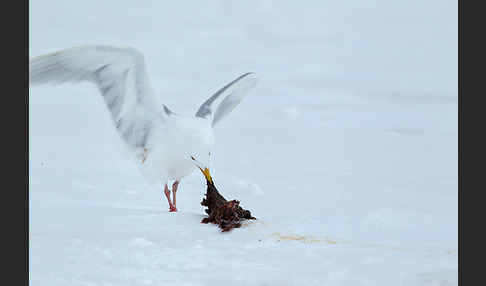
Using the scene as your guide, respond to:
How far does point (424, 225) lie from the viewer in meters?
2.22

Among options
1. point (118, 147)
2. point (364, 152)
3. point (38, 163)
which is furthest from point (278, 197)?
point (38, 163)

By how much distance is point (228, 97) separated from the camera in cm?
233

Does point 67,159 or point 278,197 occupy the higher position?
point 67,159

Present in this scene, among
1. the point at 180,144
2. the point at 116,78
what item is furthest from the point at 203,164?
the point at 116,78

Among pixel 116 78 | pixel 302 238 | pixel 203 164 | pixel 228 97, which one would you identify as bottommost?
pixel 302 238

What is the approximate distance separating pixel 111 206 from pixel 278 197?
66 centimetres

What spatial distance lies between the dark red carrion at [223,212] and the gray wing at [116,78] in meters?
0.33

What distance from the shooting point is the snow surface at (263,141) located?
6.66ft

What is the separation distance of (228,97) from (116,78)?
48 centimetres

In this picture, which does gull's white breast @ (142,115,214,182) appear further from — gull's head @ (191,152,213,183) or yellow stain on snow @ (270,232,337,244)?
yellow stain on snow @ (270,232,337,244)

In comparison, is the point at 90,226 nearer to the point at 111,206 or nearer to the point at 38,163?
the point at 111,206

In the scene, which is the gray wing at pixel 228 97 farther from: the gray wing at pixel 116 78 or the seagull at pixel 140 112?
the gray wing at pixel 116 78

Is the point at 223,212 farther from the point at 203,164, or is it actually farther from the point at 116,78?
the point at 116,78

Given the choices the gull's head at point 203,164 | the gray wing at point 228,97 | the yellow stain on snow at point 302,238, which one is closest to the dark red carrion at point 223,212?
the gull's head at point 203,164
